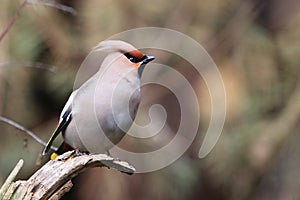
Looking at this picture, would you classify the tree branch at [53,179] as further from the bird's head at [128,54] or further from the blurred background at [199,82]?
the blurred background at [199,82]

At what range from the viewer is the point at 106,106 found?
3229mm

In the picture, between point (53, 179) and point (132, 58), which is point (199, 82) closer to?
point (132, 58)

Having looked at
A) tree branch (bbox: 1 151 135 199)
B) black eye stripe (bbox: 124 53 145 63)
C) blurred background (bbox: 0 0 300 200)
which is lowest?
blurred background (bbox: 0 0 300 200)

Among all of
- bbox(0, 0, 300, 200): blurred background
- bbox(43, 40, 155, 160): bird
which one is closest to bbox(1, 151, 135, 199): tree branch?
bbox(43, 40, 155, 160): bird

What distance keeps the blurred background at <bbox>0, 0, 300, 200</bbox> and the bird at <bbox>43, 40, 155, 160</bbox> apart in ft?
4.33

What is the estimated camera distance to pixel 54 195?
288 centimetres

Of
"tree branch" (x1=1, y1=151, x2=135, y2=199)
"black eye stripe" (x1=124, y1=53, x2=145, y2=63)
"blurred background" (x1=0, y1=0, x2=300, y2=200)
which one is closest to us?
"tree branch" (x1=1, y1=151, x2=135, y2=199)

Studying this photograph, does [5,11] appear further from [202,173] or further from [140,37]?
[202,173]

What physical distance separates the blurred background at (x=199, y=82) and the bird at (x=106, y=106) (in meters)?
1.32

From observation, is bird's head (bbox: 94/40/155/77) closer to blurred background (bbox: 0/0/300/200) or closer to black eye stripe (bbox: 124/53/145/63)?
black eye stripe (bbox: 124/53/145/63)

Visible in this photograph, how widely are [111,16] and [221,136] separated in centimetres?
102

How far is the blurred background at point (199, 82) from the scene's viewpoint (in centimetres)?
479

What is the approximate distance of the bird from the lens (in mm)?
3209

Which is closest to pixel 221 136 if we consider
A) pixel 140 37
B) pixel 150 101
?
pixel 150 101
